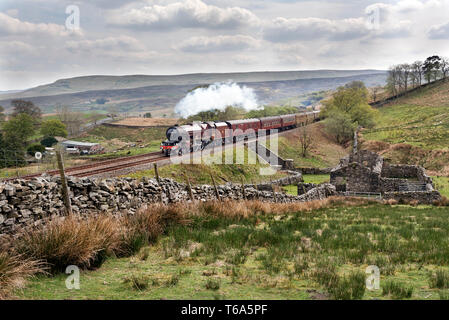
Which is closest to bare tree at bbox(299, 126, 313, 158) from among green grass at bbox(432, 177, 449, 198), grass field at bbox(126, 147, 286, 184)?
grass field at bbox(126, 147, 286, 184)

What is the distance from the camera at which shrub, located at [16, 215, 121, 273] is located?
679 centimetres

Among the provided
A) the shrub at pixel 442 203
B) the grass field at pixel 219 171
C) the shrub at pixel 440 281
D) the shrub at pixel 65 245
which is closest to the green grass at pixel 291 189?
the grass field at pixel 219 171

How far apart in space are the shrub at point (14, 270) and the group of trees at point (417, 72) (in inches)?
5396

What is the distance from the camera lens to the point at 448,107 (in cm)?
8850

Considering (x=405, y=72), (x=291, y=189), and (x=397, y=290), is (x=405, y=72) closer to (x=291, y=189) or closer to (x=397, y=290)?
(x=291, y=189)

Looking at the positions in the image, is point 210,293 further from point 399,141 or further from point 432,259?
point 399,141

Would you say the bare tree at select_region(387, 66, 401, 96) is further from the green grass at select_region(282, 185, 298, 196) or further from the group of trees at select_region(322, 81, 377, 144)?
the green grass at select_region(282, 185, 298, 196)

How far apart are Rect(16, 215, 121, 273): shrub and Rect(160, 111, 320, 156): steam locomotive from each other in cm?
2813

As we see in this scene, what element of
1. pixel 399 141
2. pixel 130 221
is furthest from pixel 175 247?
pixel 399 141

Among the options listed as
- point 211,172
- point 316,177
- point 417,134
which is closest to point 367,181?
point 316,177

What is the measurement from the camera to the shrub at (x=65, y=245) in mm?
6785

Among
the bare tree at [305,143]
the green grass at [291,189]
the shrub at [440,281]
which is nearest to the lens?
the shrub at [440,281]

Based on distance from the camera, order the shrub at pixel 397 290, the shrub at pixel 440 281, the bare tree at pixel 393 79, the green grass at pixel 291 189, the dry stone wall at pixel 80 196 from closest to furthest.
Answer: the shrub at pixel 397 290
the shrub at pixel 440 281
the dry stone wall at pixel 80 196
the green grass at pixel 291 189
the bare tree at pixel 393 79

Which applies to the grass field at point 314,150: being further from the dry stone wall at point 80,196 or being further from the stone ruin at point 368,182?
the dry stone wall at point 80,196
